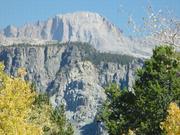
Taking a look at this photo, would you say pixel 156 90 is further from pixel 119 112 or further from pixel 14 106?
pixel 14 106

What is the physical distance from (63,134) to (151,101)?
127 ft

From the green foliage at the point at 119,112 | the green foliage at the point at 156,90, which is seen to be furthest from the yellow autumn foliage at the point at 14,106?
the green foliage at the point at 119,112

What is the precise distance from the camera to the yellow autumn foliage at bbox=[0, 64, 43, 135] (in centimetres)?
2894

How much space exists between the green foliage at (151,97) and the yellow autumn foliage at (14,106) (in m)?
23.4

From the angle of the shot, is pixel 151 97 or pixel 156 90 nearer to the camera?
pixel 156 90

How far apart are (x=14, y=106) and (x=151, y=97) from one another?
84.7 ft

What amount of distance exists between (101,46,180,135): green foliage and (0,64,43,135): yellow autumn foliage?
922 inches

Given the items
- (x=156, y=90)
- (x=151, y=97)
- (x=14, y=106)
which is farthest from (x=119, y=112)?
(x=14, y=106)

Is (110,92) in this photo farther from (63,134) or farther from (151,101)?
(63,134)

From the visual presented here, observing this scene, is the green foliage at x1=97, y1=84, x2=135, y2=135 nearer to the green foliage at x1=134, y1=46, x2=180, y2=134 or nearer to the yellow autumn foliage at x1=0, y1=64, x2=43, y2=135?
the green foliage at x1=134, y1=46, x2=180, y2=134

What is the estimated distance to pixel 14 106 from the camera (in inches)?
1165

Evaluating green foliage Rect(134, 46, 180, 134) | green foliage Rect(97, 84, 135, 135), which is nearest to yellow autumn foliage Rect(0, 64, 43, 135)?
green foliage Rect(134, 46, 180, 134)

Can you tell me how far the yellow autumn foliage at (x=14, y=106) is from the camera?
28.9m

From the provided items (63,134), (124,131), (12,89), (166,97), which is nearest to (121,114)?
(124,131)
